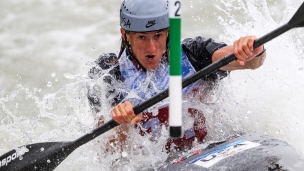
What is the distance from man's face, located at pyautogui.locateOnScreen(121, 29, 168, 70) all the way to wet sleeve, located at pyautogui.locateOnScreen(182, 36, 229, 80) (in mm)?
228

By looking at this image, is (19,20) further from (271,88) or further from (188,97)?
(188,97)

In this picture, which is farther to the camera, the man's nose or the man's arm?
the man's nose

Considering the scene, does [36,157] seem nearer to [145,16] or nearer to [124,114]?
[124,114]

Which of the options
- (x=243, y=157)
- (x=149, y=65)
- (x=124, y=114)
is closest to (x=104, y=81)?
(x=149, y=65)

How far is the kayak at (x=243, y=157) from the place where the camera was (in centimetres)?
313

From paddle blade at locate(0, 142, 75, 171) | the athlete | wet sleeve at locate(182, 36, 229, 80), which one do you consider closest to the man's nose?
the athlete

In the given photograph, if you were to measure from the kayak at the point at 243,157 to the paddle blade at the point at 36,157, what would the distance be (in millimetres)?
689

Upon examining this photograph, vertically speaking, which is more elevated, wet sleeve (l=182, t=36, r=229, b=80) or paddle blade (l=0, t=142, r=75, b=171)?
wet sleeve (l=182, t=36, r=229, b=80)

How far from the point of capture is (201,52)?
3.77 m

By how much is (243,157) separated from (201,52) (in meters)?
0.76

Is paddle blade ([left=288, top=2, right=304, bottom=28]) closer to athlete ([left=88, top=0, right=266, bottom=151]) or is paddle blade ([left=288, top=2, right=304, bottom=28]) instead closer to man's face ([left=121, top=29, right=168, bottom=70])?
athlete ([left=88, top=0, right=266, bottom=151])

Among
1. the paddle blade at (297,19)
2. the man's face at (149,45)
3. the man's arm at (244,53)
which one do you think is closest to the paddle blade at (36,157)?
the man's face at (149,45)

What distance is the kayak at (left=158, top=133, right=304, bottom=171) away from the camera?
313 cm

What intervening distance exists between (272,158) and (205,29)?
4264 millimetres
